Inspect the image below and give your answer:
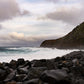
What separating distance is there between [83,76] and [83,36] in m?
61.7

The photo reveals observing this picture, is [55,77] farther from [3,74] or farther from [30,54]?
[30,54]

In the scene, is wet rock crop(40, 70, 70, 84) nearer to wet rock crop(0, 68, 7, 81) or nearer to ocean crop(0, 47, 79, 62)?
wet rock crop(0, 68, 7, 81)

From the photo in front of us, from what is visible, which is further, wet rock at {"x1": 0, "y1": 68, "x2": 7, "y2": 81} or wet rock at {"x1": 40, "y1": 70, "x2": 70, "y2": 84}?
wet rock at {"x1": 0, "y1": 68, "x2": 7, "y2": 81}

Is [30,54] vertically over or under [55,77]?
over

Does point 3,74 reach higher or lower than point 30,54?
lower

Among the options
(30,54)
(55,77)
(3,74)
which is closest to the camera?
(55,77)

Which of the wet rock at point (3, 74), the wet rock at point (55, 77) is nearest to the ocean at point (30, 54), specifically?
the wet rock at point (3, 74)

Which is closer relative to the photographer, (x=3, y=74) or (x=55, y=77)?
(x=55, y=77)

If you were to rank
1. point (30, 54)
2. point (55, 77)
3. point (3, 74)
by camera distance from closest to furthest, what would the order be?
1. point (55, 77)
2. point (3, 74)
3. point (30, 54)

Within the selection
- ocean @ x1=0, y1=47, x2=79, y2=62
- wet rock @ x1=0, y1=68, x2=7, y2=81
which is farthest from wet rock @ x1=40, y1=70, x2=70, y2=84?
ocean @ x1=0, y1=47, x2=79, y2=62

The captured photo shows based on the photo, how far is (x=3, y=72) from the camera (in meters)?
7.02

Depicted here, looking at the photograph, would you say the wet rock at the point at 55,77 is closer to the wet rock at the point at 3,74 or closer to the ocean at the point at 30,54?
the wet rock at the point at 3,74

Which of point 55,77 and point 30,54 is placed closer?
point 55,77

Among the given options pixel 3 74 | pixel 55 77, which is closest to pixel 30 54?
pixel 3 74
